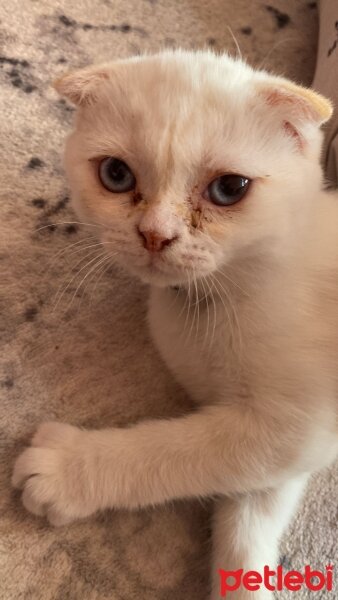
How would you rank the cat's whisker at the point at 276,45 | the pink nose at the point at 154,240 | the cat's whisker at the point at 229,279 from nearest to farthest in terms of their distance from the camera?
the pink nose at the point at 154,240 < the cat's whisker at the point at 229,279 < the cat's whisker at the point at 276,45

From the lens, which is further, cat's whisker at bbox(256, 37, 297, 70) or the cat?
cat's whisker at bbox(256, 37, 297, 70)

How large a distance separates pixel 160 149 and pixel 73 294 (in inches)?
16.7

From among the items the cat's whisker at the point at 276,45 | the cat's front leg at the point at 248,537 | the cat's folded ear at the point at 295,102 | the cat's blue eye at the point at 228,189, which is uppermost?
the cat's whisker at the point at 276,45

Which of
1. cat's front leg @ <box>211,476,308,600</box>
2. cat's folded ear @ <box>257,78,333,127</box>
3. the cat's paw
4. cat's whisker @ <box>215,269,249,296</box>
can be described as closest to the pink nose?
cat's whisker @ <box>215,269,249,296</box>

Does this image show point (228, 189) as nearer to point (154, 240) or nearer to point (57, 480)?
point (154, 240)

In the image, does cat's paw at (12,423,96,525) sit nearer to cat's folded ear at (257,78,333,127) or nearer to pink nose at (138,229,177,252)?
pink nose at (138,229,177,252)

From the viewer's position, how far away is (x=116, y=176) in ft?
2.19

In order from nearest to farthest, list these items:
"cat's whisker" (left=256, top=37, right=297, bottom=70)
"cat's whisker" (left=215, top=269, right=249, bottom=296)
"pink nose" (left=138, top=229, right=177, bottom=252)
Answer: "pink nose" (left=138, top=229, right=177, bottom=252) < "cat's whisker" (left=215, top=269, right=249, bottom=296) < "cat's whisker" (left=256, top=37, right=297, bottom=70)

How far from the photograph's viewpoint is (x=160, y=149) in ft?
A: 1.98

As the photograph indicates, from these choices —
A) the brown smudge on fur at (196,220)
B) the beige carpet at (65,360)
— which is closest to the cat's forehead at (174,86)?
the brown smudge on fur at (196,220)

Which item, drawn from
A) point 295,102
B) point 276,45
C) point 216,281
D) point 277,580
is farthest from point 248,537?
point 276,45

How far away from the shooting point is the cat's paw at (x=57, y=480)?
0.76 metres

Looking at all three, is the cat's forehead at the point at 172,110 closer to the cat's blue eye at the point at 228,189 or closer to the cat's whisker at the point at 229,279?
the cat's blue eye at the point at 228,189

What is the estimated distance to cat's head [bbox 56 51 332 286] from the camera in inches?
24.0
